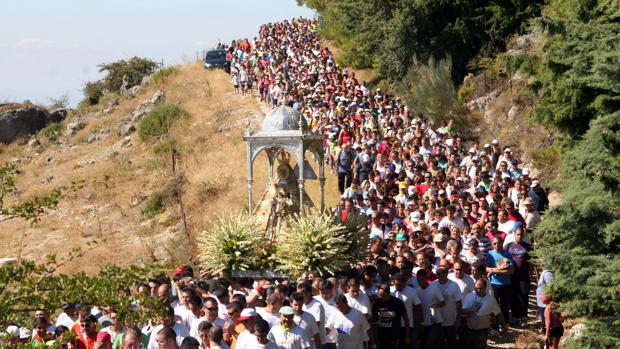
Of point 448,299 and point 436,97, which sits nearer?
point 448,299

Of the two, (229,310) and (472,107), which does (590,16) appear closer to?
(229,310)

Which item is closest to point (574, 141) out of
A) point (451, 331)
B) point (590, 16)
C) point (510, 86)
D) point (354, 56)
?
point (590, 16)

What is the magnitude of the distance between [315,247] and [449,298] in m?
1.97

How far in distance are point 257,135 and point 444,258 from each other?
150 inches

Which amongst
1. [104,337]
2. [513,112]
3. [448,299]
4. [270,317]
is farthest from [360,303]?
[513,112]

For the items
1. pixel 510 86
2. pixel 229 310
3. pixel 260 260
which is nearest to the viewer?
pixel 229 310

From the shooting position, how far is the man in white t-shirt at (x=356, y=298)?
41.3 ft

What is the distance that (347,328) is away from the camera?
1225cm

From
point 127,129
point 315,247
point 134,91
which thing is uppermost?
point 134,91

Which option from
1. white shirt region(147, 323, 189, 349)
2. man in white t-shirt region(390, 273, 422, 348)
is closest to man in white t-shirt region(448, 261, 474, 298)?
man in white t-shirt region(390, 273, 422, 348)

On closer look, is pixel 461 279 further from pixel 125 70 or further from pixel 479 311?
pixel 125 70

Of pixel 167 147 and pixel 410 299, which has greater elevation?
pixel 410 299

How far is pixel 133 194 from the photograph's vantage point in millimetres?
40562

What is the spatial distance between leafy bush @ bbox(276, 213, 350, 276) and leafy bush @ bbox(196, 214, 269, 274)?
512 mm
